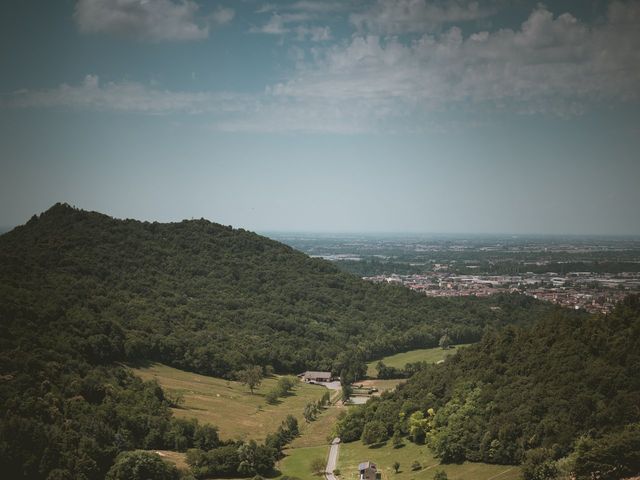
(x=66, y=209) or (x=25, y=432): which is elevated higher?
(x=66, y=209)

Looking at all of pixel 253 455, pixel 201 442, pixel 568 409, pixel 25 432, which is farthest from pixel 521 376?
pixel 25 432

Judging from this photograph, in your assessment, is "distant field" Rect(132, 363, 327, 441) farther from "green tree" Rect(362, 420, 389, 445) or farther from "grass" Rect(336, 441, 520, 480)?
"green tree" Rect(362, 420, 389, 445)

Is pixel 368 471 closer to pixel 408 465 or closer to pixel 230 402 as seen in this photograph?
pixel 408 465

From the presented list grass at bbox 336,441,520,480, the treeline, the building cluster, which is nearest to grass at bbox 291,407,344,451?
the treeline

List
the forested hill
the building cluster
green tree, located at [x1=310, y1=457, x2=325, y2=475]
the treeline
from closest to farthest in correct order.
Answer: the treeline, green tree, located at [x1=310, y1=457, x2=325, y2=475], the forested hill, the building cluster

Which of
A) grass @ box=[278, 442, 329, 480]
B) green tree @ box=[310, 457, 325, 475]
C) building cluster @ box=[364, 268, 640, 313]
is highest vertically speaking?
building cluster @ box=[364, 268, 640, 313]

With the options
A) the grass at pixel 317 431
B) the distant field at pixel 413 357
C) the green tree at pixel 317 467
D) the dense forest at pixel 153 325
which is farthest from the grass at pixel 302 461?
the distant field at pixel 413 357

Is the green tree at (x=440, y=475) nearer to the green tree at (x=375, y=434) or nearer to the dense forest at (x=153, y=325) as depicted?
the green tree at (x=375, y=434)

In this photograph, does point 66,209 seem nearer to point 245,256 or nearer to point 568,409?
point 245,256
